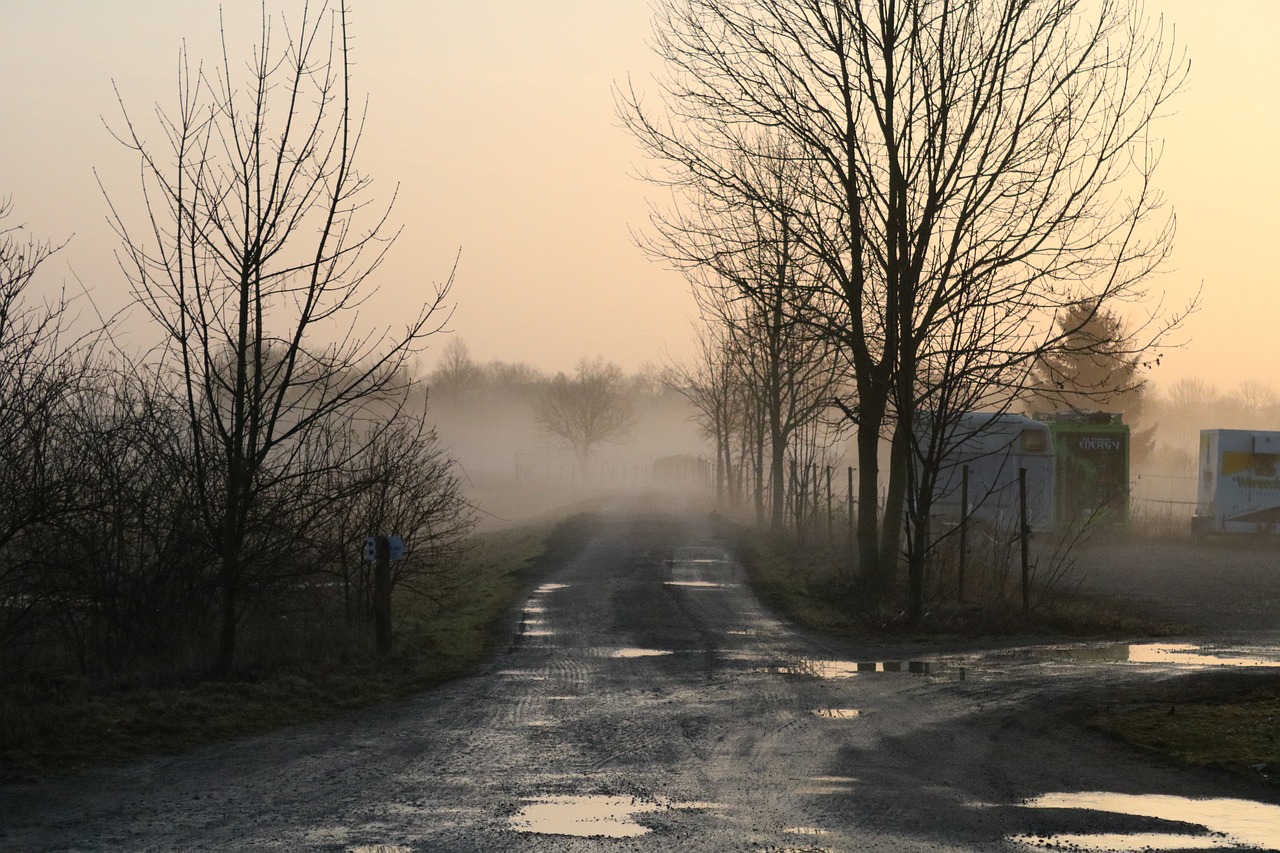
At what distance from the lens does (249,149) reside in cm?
1052

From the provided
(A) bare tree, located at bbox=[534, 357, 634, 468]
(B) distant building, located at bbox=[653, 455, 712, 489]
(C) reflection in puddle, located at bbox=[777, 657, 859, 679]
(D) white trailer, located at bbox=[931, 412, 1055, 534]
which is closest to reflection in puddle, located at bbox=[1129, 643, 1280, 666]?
(C) reflection in puddle, located at bbox=[777, 657, 859, 679]

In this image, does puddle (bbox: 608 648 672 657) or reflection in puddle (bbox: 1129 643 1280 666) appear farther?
puddle (bbox: 608 648 672 657)

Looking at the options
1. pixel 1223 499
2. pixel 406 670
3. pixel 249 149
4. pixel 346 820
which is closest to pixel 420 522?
pixel 406 670

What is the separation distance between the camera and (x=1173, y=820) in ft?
21.9

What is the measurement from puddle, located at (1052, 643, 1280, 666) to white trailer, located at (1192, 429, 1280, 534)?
725 inches

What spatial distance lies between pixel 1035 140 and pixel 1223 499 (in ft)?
58.2

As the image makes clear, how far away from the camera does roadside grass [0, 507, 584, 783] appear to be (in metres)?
8.35

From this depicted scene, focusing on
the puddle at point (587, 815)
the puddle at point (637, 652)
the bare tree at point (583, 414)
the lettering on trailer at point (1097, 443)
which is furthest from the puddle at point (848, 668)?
the bare tree at point (583, 414)

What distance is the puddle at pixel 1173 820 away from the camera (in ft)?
20.2

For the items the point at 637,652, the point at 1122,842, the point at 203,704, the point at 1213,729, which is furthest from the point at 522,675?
the point at 1122,842

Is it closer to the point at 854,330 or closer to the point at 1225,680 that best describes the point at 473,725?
the point at 1225,680

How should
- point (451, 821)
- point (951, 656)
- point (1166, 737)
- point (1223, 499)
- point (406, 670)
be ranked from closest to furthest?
point (451, 821) < point (1166, 737) < point (406, 670) < point (951, 656) < point (1223, 499)

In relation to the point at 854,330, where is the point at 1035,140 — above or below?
above

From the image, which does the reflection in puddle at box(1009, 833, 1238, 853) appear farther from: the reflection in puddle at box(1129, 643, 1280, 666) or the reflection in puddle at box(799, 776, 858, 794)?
the reflection in puddle at box(1129, 643, 1280, 666)
